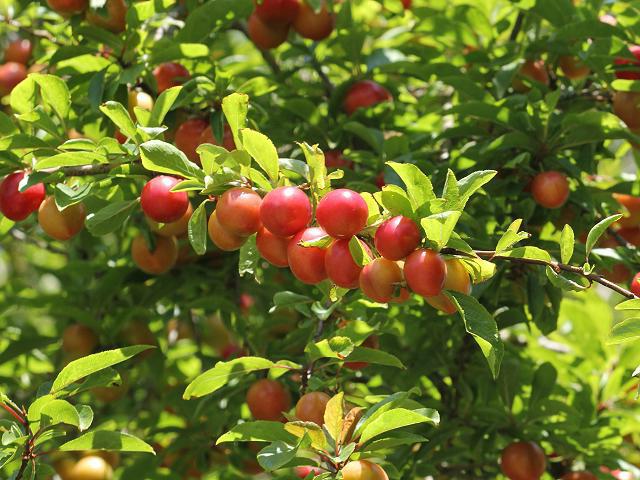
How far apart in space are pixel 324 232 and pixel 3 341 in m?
1.75

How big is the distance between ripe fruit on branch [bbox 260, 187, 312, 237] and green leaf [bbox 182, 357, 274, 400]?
1.18ft

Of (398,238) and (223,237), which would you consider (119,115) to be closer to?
(223,237)

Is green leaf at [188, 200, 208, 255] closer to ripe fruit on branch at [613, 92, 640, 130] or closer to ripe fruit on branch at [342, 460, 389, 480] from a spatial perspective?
ripe fruit on branch at [342, 460, 389, 480]

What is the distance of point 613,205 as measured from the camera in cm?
229

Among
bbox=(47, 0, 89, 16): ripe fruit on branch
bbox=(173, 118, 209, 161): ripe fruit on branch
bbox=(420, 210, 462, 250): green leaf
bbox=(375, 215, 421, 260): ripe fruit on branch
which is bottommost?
bbox=(173, 118, 209, 161): ripe fruit on branch

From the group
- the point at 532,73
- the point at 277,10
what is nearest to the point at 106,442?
the point at 277,10

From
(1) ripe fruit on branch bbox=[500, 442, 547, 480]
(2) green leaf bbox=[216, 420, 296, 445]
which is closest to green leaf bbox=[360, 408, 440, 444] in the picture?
(2) green leaf bbox=[216, 420, 296, 445]

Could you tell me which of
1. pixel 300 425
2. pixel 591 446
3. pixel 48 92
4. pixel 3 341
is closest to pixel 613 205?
pixel 591 446

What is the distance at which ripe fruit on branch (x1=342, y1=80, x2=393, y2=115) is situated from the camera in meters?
2.58

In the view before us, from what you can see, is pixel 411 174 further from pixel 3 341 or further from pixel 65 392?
pixel 3 341

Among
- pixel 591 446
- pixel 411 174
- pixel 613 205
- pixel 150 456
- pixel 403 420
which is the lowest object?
pixel 150 456

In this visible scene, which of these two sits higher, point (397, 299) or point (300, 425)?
point (397, 299)

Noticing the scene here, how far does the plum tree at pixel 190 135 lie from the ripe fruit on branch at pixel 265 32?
58 centimetres

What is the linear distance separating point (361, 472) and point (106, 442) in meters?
0.46
